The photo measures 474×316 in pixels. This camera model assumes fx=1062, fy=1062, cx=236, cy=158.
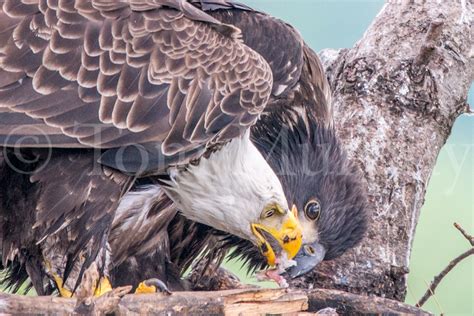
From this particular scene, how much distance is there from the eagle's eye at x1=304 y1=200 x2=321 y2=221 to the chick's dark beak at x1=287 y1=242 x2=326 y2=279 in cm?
13

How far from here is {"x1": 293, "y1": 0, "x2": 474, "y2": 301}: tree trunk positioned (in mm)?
5012

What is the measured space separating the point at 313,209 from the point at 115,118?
1.11 meters

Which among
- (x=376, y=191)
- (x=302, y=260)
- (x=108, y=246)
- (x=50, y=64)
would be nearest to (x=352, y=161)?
(x=376, y=191)

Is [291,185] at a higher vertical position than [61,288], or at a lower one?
higher

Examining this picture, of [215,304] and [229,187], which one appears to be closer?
[215,304]

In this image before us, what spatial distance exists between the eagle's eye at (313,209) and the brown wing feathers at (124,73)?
0.58m

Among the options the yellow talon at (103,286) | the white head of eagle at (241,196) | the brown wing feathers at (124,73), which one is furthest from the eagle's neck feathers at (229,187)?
the yellow talon at (103,286)

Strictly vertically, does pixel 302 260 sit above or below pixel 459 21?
below

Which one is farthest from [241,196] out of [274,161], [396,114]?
[396,114]

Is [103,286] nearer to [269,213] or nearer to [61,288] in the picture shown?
[61,288]

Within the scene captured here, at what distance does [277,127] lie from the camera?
16.4ft

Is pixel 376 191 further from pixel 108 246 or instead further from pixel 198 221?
pixel 108 246

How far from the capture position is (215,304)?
3875mm

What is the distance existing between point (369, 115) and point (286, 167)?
61cm
